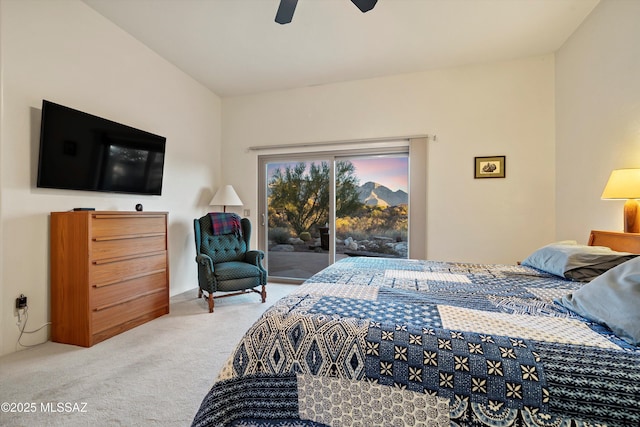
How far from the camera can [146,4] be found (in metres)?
2.42

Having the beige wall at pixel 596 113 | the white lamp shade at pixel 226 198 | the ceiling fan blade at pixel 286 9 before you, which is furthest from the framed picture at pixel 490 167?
the white lamp shade at pixel 226 198

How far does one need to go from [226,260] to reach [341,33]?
293 centimetres

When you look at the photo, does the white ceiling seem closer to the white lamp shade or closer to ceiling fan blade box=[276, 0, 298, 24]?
ceiling fan blade box=[276, 0, 298, 24]

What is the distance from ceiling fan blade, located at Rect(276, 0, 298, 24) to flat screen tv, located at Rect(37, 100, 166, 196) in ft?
6.26

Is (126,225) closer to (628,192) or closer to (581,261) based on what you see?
(581,261)

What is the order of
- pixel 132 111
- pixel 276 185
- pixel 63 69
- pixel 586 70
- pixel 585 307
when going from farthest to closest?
pixel 276 185 → pixel 132 111 → pixel 586 70 → pixel 63 69 → pixel 585 307

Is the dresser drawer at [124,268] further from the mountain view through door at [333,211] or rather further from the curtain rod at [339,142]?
the curtain rod at [339,142]

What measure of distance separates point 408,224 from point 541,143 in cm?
176

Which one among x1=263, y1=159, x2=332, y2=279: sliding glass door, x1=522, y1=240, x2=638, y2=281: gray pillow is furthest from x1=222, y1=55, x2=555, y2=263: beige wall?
x1=522, y1=240, x2=638, y2=281: gray pillow

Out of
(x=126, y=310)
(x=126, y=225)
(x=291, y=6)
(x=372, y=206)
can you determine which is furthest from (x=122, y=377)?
(x=372, y=206)

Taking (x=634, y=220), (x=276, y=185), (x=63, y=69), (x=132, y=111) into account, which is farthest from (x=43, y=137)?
(x=634, y=220)

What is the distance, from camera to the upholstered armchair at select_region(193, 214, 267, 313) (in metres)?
3.01

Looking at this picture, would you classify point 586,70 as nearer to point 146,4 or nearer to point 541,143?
point 541,143

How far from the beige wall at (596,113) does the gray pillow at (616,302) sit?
159 centimetres
